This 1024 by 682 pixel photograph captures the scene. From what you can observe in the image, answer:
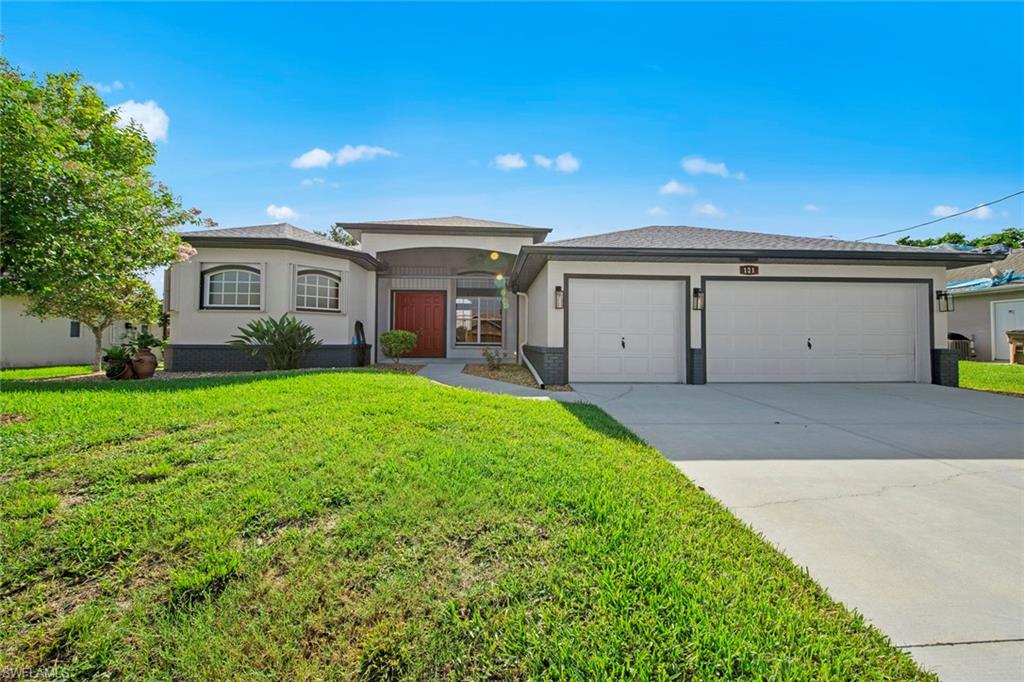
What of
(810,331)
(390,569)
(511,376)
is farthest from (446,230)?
(390,569)

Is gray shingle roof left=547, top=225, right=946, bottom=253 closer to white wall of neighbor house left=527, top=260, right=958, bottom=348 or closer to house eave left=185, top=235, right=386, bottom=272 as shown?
white wall of neighbor house left=527, top=260, right=958, bottom=348

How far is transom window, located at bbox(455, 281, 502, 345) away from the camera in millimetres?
15062

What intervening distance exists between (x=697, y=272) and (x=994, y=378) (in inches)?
313

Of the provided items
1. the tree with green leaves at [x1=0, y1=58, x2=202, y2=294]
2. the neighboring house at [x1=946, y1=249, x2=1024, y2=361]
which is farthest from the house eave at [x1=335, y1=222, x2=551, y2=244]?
the neighboring house at [x1=946, y1=249, x2=1024, y2=361]

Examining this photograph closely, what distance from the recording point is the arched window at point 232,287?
10.4m

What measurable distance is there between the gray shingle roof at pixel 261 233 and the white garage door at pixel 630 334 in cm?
706

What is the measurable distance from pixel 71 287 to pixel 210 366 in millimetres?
4337

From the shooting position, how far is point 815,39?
8133 millimetres

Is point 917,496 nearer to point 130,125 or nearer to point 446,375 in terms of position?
point 446,375

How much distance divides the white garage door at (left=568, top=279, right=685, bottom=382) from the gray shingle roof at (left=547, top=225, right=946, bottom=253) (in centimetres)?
85

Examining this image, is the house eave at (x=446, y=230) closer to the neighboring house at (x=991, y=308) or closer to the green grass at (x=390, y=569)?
the green grass at (x=390, y=569)

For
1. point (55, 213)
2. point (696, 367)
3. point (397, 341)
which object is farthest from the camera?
point (397, 341)

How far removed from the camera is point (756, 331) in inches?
361

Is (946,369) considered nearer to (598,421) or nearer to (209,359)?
(598,421)
